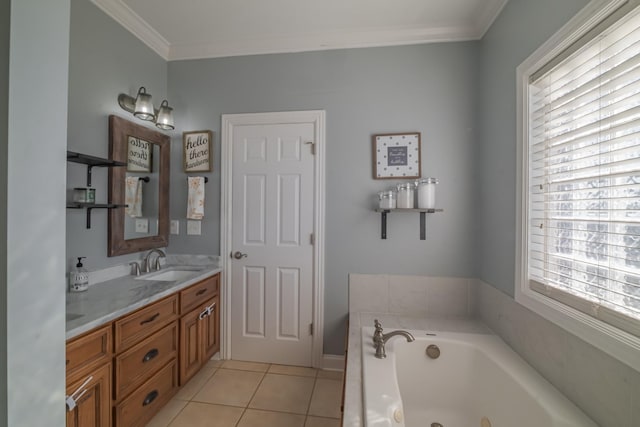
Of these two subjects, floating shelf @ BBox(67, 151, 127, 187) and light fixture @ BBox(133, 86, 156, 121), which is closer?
floating shelf @ BBox(67, 151, 127, 187)

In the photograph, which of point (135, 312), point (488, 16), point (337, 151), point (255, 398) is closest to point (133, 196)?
point (135, 312)

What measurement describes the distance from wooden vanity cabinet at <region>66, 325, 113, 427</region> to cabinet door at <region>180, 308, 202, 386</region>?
21.4 inches

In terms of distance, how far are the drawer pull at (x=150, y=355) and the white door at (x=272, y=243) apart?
29.1 inches

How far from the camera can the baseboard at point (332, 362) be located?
2.18 m

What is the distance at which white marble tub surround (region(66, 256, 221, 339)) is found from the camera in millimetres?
1200

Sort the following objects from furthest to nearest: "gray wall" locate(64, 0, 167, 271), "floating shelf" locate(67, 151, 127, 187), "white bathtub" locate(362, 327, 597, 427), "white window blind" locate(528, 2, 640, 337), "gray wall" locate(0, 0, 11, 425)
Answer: "gray wall" locate(64, 0, 167, 271), "floating shelf" locate(67, 151, 127, 187), "white bathtub" locate(362, 327, 597, 427), "white window blind" locate(528, 2, 640, 337), "gray wall" locate(0, 0, 11, 425)

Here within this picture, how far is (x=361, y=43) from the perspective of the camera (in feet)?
6.93

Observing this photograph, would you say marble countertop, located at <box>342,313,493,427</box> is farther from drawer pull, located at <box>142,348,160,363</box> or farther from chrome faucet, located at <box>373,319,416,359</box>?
drawer pull, located at <box>142,348,160,363</box>

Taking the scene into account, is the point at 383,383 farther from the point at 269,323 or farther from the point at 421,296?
the point at 269,323

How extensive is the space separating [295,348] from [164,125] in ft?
6.76

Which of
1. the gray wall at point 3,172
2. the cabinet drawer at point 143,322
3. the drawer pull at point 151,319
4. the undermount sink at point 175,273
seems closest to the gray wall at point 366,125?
the undermount sink at point 175,273

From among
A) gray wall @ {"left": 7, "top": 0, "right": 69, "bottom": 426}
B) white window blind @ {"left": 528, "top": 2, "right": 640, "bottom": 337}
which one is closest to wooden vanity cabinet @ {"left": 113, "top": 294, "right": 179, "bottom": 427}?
gray wall @ {"left": 7, "top": 0, "right": 69, "bottom": 426}

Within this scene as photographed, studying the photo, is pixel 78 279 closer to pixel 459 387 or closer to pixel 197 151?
pixel 197 151

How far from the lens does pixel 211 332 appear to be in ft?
7.22
